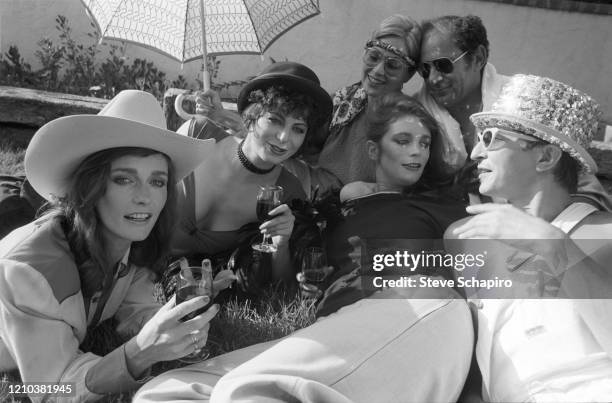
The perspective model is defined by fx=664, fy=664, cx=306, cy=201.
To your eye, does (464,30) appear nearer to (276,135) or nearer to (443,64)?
(443,64)

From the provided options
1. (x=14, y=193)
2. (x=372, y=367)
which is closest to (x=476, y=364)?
(x=372, y=367)

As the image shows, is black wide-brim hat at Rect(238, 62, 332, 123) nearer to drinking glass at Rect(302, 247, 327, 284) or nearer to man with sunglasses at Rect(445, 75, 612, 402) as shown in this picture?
drinking glass at Rect(302, 247, 327, 284)

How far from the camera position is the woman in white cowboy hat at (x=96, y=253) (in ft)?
8.32

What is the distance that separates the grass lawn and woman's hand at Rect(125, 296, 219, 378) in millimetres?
527

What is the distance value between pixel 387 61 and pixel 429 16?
3809 millimetres

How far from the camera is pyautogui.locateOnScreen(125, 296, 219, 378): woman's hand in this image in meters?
2.49

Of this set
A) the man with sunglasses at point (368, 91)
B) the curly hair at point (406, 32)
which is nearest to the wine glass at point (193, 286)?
the man with sunglasses at point (368, 91)

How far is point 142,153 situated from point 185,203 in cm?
91

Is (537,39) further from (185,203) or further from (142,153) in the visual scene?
(142,153)

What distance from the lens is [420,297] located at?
2.65 m

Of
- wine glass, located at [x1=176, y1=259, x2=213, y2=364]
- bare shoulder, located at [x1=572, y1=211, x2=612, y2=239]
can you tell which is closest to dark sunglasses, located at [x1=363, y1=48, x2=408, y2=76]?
bare shoulder, located at [x1=572, y1=211, x2=612, y2=239]

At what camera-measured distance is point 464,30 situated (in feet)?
14.4

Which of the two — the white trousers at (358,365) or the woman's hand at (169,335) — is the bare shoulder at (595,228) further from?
the woman's hand at (169,335)

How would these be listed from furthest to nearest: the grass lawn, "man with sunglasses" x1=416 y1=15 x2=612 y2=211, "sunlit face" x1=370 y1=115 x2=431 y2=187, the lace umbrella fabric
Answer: "man with sunglasses" x1=416 y1=15 x2=612 y2=211
the lace umbrella fabric
"sunlit face" x1=370 y1=115 x2=431 y2=187
the grass lawn
